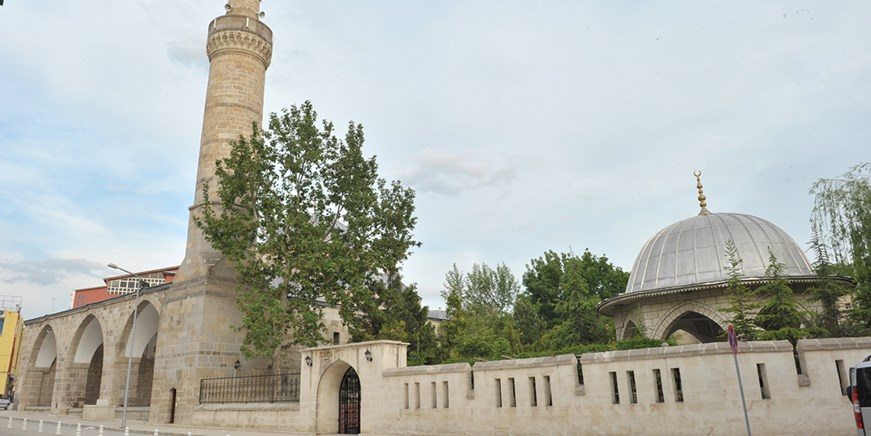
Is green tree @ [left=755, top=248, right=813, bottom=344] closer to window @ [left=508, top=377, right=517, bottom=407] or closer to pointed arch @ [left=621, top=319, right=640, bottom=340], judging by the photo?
pointed arch @ [left=621, top=319, right=640, bottom=340]

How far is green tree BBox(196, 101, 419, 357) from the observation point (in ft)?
61.4

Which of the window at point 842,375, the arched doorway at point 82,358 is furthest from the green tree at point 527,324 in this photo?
the arched doorway at point 82,358

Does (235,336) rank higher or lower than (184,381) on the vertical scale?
higher

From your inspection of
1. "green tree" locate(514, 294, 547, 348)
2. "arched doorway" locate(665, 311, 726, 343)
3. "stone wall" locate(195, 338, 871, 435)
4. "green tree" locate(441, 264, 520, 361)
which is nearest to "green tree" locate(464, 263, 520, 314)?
"green tree" locate(441, 264, 520, 361)

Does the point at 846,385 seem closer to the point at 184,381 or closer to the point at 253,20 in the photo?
the point at 184,381

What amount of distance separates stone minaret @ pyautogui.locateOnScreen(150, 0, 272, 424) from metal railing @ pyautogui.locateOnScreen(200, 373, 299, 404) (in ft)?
1.65

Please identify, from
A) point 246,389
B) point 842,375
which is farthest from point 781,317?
point 246,389

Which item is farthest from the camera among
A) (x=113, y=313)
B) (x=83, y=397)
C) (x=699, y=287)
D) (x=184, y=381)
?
(x=83, y=397)

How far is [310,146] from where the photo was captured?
66.4ft

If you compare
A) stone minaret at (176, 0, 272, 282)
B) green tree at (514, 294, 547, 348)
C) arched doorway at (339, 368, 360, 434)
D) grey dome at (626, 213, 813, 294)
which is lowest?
arched doorway at (339, 368, 360, 434)

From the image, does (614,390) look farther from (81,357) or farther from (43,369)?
(43,369)

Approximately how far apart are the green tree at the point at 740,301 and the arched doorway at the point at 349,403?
1041cm

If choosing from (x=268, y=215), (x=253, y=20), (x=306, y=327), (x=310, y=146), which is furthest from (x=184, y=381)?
(x=253, y=20)

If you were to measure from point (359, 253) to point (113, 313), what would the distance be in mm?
17259
